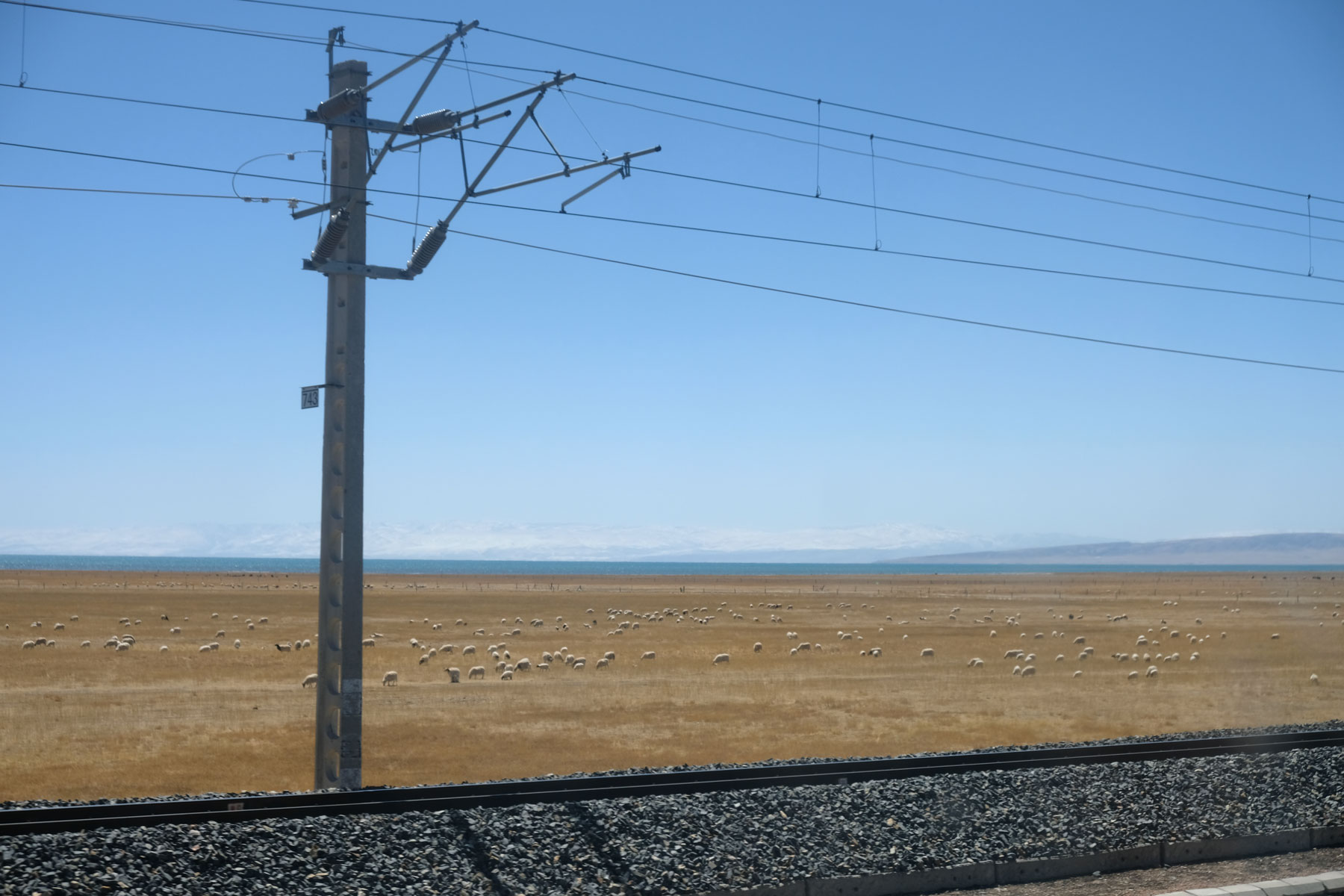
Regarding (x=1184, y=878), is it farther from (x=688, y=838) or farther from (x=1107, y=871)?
(x=688, y=838)

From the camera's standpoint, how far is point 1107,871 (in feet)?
39.9

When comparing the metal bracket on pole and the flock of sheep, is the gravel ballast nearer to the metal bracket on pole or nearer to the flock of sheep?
the metal bracket on pole

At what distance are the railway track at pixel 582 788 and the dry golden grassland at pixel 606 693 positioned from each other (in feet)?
25.7

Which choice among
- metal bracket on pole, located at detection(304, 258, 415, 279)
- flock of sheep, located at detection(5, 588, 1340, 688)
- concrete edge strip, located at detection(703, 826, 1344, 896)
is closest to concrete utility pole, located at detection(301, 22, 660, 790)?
metal bracket on pole, located at detection(304, 258, 415, 279)

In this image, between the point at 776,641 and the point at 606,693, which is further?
the point at 776,641

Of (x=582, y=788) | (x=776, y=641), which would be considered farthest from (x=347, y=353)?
(x=776, y=641)

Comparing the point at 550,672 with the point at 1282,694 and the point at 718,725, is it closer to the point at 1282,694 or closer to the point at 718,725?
the point at 718,725

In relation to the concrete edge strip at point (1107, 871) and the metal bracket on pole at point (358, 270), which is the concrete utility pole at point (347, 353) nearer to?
the metal bracket on pole at point (358, 270)

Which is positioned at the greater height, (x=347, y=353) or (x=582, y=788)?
(x=347, y=353)

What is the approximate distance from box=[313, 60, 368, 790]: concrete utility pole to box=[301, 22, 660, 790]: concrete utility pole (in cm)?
1

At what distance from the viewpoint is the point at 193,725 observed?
27688mm

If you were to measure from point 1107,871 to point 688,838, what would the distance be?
15.4 ft

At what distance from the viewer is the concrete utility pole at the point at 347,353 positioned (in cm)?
1375

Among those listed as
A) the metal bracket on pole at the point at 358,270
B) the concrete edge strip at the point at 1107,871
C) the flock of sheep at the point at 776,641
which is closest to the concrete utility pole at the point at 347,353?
the metal bracket on pole at the point at 358,270
